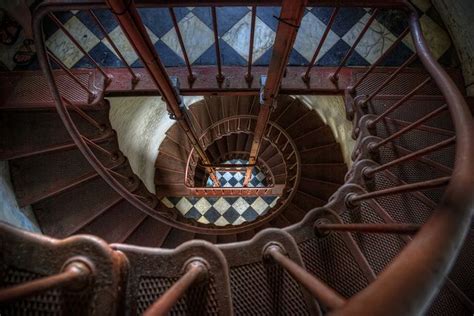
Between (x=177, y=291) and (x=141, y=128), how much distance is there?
337cm

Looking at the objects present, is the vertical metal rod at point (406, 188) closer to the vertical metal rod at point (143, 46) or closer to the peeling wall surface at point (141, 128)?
the vertical metal rod at point (143, 46)

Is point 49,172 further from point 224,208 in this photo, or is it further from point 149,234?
point 224,208

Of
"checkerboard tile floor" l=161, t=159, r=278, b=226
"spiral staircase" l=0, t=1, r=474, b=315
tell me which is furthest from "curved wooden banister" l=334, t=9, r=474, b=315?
"checkerboard tile floor" l=161, t=159, r=278, b=226

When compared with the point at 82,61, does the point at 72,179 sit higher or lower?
lower

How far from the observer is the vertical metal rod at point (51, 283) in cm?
64

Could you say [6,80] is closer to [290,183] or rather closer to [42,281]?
[42,281]

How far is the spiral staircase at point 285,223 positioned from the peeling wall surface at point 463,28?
15 cm

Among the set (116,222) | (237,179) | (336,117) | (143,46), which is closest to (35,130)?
(116,222)

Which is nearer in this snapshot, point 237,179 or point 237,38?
point 237,38

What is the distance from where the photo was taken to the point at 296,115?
443cm

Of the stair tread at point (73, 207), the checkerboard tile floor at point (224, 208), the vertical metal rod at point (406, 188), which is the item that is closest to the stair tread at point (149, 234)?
the stair tread at point (73, 207)

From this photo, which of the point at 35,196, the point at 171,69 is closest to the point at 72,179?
the point at 35,196

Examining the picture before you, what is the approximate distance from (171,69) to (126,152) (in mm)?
1335

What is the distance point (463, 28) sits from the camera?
2.78 meters
